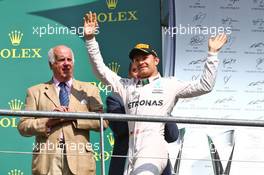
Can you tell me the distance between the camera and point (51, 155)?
457cm

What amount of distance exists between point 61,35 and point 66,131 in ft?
4.96

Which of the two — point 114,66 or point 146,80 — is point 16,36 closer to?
point 114,66

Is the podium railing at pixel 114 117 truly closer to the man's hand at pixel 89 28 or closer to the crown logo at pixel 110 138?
the man's hand at pixel 89 28

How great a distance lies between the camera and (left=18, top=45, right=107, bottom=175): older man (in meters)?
4.57

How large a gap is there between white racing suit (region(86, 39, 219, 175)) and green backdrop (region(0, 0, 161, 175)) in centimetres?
126

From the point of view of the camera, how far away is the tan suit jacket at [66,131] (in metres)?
4.57

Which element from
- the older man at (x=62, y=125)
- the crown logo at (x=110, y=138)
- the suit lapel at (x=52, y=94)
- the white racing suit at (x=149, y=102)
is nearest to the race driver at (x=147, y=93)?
the white racing suit at (x=149, y=102)

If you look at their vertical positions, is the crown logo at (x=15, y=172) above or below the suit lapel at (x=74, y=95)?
below

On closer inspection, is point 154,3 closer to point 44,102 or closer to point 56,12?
point 56,12

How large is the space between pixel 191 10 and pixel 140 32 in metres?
0.37

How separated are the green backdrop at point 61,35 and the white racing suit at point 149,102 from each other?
126 centimetres

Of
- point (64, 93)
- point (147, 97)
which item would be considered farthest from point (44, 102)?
point (147, 97)

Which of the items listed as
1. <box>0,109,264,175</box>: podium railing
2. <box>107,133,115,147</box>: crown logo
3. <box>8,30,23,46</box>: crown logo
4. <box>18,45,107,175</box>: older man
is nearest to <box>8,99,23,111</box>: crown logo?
<box>8,30,23,46</box>: crown logo

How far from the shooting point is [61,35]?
19.7 feet
